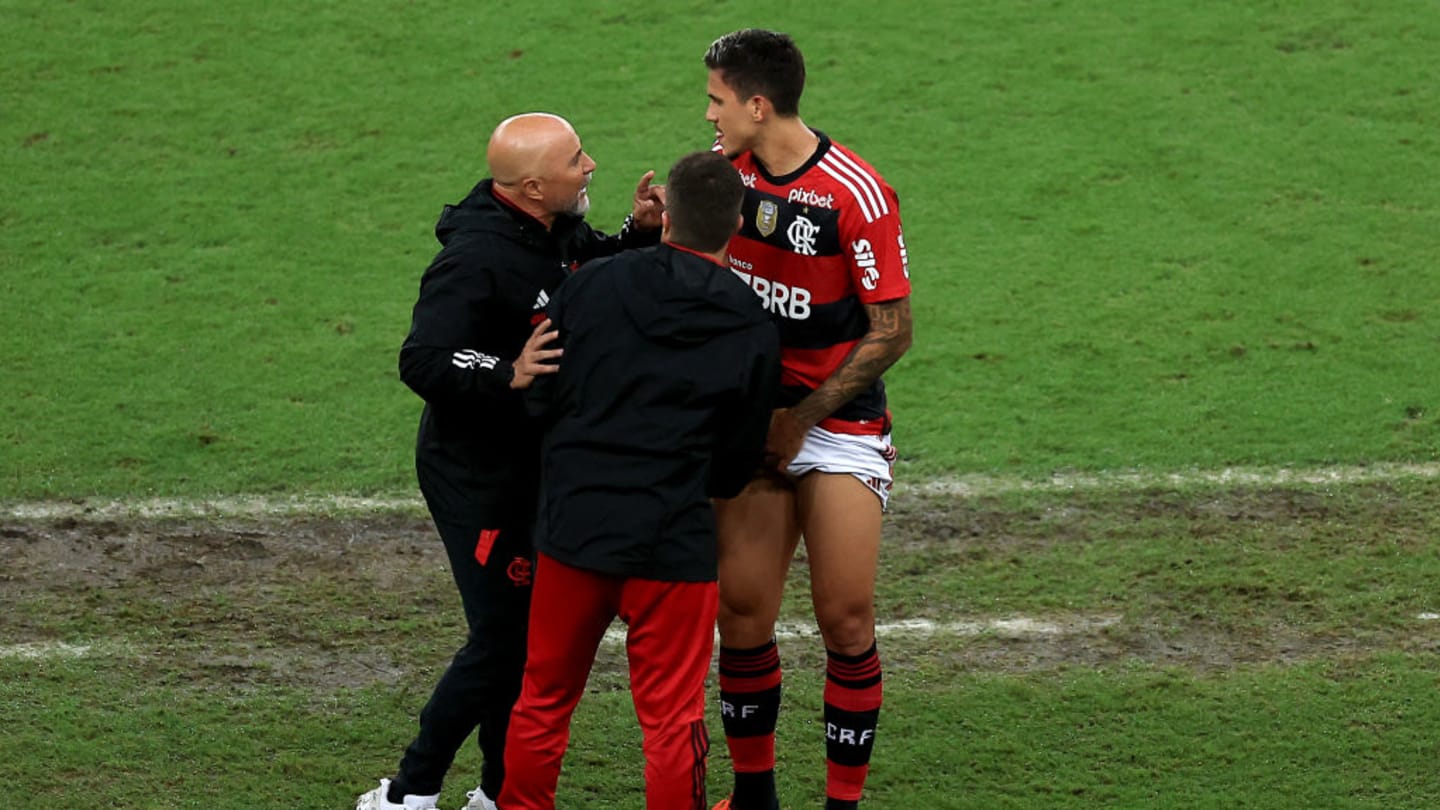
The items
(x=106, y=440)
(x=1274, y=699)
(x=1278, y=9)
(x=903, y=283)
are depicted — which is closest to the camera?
(x=903, y=283)

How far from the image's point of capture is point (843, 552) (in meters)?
4.92

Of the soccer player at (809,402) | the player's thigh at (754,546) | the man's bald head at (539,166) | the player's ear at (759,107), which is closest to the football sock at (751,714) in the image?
the soccer player at (809,402)

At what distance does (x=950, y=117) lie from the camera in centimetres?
1041

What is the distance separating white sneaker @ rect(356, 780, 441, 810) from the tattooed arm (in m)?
1.38

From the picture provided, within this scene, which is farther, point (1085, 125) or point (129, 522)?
point (1085, 125)

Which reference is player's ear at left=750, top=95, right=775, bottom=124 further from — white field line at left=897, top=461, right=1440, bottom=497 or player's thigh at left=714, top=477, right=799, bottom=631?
white field line at left=897, top=461, right=1440, bottom=497

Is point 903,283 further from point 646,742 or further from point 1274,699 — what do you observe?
point 1274,699

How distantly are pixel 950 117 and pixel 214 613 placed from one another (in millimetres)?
5572

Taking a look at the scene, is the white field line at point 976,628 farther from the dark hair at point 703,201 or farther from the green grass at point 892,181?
the dark hair at point 703,201

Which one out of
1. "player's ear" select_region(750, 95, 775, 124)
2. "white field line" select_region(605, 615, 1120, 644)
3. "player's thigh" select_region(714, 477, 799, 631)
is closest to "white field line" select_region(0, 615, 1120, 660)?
"white field line" select_region(605, 615, 1120, 644)

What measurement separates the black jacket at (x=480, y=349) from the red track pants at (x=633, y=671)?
1.48 feet

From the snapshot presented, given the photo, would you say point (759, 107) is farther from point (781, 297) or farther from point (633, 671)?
point (633, 671)

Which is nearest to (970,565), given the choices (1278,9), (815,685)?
(815,685)

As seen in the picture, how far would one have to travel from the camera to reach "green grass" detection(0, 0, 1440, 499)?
813cm
